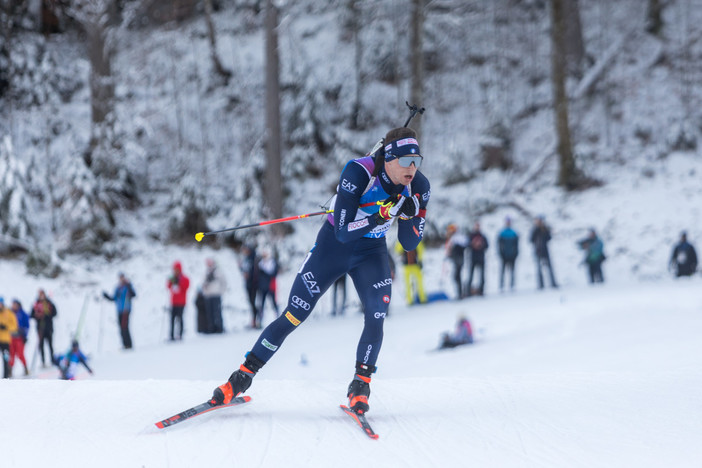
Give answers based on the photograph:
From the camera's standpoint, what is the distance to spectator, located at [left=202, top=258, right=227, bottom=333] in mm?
11406

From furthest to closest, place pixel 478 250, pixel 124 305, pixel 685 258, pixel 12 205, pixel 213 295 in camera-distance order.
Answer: pixel 12 205
pixel 478 250
pixel 685 258
pixel 213 295
pixel 124 305

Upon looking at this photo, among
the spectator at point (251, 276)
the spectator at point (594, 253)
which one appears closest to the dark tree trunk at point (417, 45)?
the spectator at point (594, 253)

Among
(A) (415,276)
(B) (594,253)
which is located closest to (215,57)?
(A) (415,276)

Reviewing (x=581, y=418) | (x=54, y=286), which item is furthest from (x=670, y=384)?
(x=54, y=286)

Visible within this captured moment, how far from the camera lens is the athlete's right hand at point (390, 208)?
369cm

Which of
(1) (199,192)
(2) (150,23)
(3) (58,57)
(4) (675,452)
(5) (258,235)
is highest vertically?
(2) (150,23)

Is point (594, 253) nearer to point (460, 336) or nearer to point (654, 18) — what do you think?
point (460, 336)

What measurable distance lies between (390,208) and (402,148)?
15.2 inches

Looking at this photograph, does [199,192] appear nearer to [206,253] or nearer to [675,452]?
[206,253]

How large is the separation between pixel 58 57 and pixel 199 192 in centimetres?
911

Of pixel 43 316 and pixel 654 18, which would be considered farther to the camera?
pixel 654 18

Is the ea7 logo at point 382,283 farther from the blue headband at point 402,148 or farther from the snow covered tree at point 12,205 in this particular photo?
the snow covered tree at point 12,205

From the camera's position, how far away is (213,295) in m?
11.5

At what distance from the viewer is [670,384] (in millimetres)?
4457
